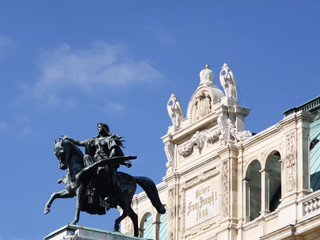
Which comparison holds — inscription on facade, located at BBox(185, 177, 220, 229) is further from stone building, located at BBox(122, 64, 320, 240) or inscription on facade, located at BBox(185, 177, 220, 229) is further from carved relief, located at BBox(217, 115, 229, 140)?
carved relief, located at BBox(217, 115, 229, 140)

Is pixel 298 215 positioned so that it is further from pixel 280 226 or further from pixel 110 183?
pixel 110 183

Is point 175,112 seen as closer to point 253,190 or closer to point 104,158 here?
point 253,190

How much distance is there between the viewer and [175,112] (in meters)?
67.9

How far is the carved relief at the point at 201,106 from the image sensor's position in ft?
215

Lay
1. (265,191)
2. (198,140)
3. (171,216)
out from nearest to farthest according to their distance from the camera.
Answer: (265,191) < (198,140) < (171,216)

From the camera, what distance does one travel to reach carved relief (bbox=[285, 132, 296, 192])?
5934cm

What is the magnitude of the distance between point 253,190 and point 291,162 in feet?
14.0

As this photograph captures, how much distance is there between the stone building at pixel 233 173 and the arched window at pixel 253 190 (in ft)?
0.14

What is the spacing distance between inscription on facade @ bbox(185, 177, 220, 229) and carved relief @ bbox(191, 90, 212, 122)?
320 centimetres

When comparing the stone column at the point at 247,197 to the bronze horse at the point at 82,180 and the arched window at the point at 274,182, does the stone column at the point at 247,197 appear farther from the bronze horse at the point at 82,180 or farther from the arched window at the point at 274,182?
the bronze horse at the point at 82,180

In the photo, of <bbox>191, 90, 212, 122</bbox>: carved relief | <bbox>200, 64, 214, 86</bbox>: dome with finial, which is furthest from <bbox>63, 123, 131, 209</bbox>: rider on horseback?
<bbox>200, 64, 214, 86</bbox>: dome with finial

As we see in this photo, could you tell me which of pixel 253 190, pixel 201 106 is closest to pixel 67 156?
pixel 253 190

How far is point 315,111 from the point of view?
6812cm

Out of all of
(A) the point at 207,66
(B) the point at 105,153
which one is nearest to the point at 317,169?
(A) the point at 207,66
